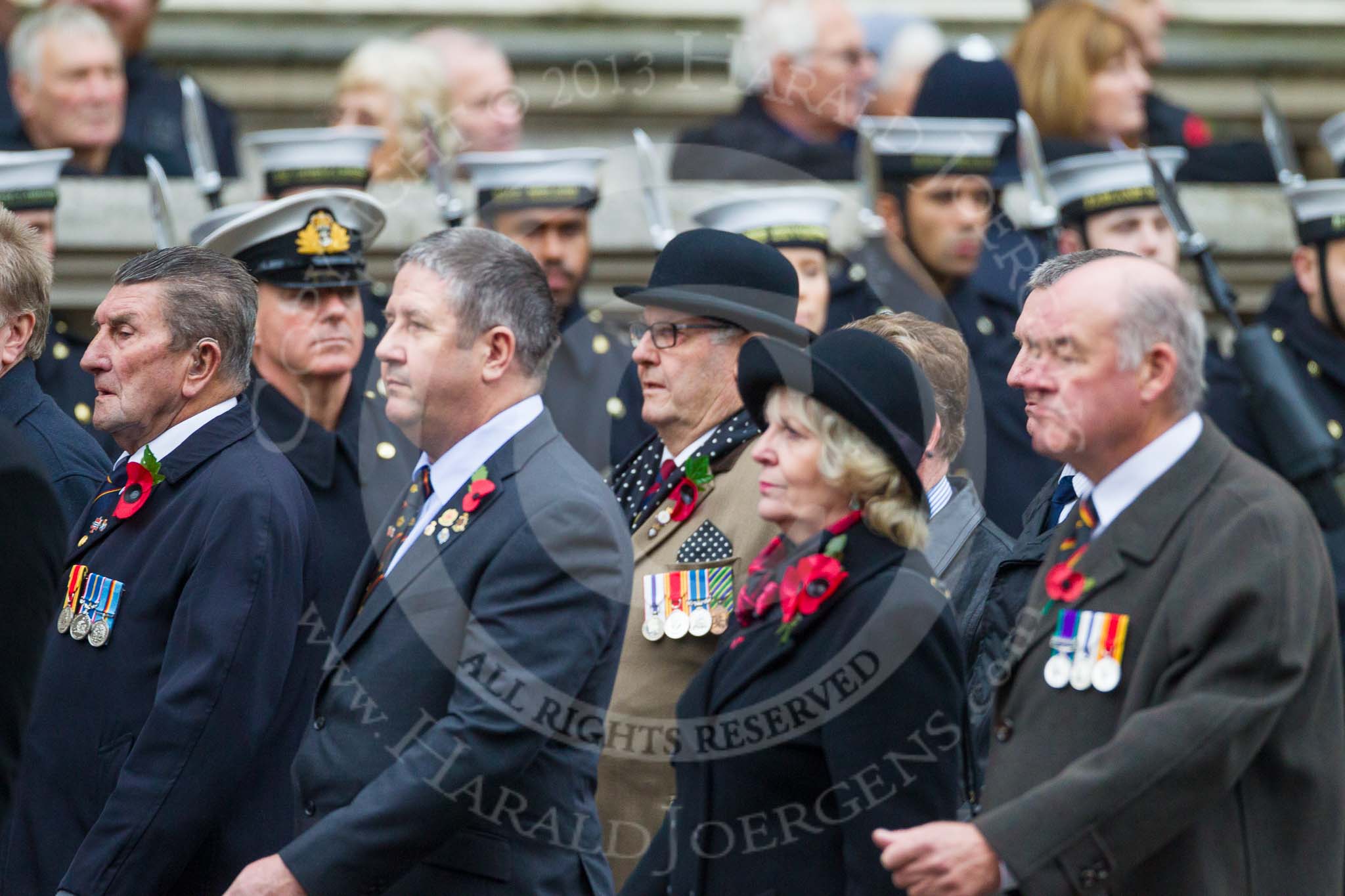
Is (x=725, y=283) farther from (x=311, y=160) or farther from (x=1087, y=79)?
(x=1087, y=79)

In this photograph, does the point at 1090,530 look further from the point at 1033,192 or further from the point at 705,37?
the point at 705,37

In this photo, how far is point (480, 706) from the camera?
4.04 metres

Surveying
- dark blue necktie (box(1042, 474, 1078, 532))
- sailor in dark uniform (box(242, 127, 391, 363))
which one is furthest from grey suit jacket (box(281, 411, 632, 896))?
sailor in dark uniform (box(242, 127, 391, 363))

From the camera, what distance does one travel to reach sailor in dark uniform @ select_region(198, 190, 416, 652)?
5.70 metres

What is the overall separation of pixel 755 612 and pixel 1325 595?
3.30ft

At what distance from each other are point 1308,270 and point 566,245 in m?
2.39

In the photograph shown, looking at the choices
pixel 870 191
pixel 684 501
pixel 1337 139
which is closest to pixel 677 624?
pixel 684 501

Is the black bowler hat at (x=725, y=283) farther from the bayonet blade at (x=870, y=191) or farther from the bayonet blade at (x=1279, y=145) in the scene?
the bayonet blade at (x=1279, y=145)

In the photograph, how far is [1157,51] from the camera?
905cm

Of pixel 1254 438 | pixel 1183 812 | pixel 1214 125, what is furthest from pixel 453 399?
pixel 1214 125

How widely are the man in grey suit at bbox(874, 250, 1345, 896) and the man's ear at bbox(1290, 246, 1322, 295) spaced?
3.53 m

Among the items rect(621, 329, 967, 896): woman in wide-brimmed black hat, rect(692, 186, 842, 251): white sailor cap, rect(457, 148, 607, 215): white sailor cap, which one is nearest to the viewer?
rect(621, 329, 967, 896): woman in wide-brimmed black hat

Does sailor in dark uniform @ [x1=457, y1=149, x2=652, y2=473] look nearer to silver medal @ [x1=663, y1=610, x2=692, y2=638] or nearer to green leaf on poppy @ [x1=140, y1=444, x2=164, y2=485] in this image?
silver medal @ [x1=663, y1=610, x2=692, y2=638]

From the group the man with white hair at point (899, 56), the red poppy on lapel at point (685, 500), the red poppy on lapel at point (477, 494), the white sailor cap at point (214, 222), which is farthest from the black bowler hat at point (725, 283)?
the man with white hair at point (899, 56)
